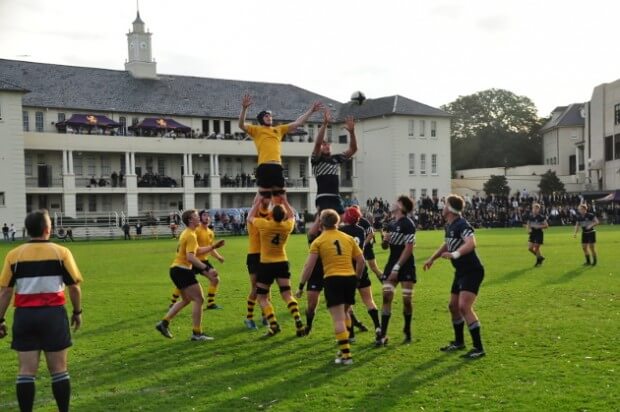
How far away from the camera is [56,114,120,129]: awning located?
64125 millimetres

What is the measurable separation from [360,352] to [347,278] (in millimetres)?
1385

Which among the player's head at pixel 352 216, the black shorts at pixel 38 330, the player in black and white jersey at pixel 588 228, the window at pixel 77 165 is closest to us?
the black shorts at pixel 38 330

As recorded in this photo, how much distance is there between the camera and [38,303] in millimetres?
7027

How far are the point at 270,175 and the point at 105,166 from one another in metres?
59.1

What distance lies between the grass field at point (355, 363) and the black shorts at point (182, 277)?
0.95 m

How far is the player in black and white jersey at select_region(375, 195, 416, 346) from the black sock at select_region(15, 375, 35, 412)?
5.38m

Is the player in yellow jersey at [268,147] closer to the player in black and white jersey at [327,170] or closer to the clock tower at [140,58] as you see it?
the player in black and white jersey at [327,170]

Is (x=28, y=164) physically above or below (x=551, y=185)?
above

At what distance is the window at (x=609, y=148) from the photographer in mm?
74000

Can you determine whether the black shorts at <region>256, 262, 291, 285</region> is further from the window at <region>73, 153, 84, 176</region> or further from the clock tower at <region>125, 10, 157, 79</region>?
the clock tower at <region>125, 10, 157, 79</region>

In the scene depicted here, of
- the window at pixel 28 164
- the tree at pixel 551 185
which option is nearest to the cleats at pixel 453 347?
the window at pixel 28 164

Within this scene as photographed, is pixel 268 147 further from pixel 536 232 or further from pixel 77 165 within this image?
pixel 77 165

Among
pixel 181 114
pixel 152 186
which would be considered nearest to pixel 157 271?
pixel 152 186

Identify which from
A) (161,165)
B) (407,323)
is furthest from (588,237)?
(161,165)
